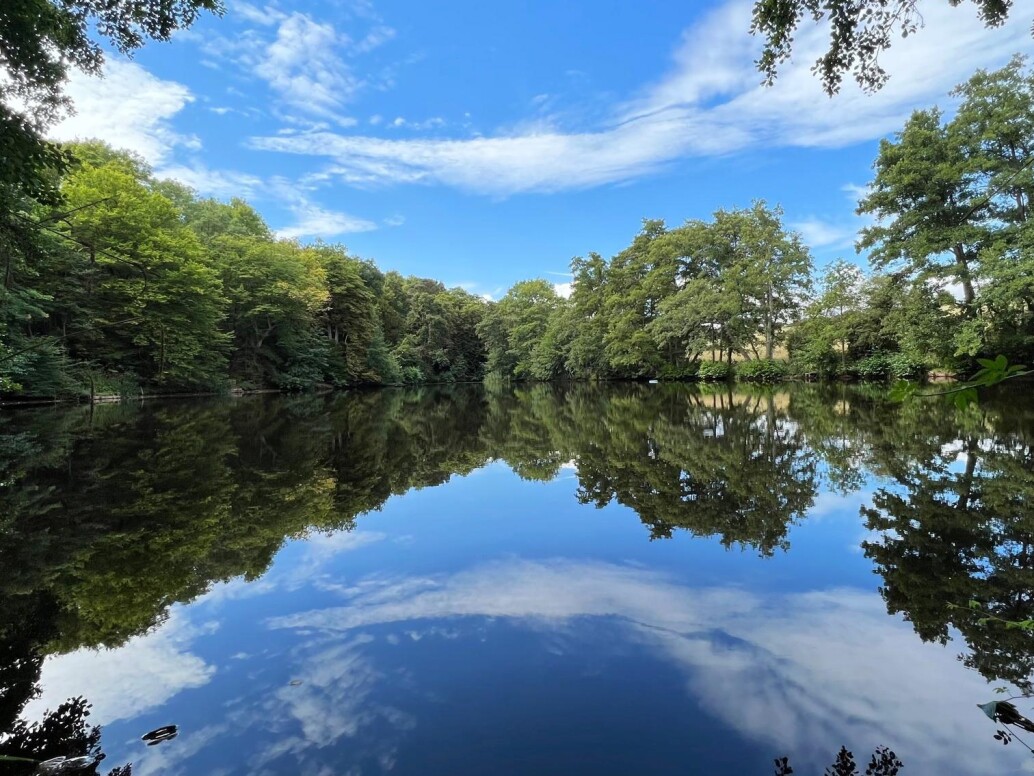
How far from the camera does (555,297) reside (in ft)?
177

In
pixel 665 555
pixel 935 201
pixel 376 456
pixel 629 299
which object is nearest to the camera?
pixel 665 555

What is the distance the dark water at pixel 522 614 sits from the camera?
215cm

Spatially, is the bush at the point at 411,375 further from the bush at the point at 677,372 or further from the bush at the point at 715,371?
the bush at the point at 715,371

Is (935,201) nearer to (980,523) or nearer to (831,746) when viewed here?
(980,523)

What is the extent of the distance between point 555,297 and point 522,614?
51969 millimetres

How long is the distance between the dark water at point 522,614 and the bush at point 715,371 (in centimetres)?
2558

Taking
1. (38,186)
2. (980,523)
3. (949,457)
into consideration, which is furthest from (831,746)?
(38,186)

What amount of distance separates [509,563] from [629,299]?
3263 centimetres

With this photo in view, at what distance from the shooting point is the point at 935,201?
18.7 m

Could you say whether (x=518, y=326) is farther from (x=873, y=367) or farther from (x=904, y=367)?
(x=904, y=367)

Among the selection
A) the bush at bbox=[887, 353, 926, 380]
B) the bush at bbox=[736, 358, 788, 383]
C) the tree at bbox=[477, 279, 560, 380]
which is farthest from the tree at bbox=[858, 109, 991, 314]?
the tree at bbox=[477, 279, 560, 380]

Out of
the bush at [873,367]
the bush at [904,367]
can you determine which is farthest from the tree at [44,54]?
the bush at [873,367]

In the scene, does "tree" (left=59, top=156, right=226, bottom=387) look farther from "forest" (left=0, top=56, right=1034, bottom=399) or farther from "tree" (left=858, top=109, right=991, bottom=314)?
"tree" (left=858, top=109, right=991, bottom=314)

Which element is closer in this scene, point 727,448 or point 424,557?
point 424,557
